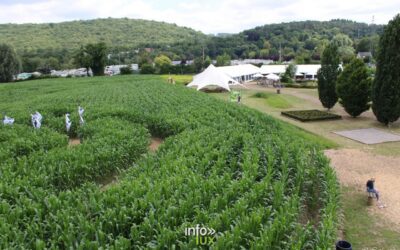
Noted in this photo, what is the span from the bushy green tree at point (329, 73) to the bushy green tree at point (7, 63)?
173 feet

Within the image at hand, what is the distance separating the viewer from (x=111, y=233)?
5.88 m

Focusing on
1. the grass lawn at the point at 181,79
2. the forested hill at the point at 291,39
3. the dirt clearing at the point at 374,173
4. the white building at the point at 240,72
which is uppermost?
the forested hill at the point at 291,39

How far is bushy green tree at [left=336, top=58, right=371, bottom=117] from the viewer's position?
68.5ft

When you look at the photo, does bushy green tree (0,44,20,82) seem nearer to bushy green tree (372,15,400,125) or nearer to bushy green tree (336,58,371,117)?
bushy green tree (336,58,371,117)

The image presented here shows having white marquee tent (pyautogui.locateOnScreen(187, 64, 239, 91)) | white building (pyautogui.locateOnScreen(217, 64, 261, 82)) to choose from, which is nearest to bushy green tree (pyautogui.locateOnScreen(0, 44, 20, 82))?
white building (pyautogui.locateOnScreen(217, 64, 261, 82))

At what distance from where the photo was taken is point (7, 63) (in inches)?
2304

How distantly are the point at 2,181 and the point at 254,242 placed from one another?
6137 millimetres

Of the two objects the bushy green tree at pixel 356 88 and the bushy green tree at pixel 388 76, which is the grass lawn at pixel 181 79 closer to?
the bushy green tree at pixel 356 88

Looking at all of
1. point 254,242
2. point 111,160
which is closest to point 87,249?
point 254,242

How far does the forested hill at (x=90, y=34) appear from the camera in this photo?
132375mm

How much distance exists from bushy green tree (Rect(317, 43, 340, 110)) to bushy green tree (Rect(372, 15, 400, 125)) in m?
4.50

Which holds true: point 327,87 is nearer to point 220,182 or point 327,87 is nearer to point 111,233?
point 220,182

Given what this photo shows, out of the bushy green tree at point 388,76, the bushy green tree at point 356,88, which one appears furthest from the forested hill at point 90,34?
the bushy green tree at point 388,76

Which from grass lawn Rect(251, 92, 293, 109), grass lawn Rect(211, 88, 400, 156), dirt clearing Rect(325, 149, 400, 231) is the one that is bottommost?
dirt clearing Rect(325, 149, 400, 231)
